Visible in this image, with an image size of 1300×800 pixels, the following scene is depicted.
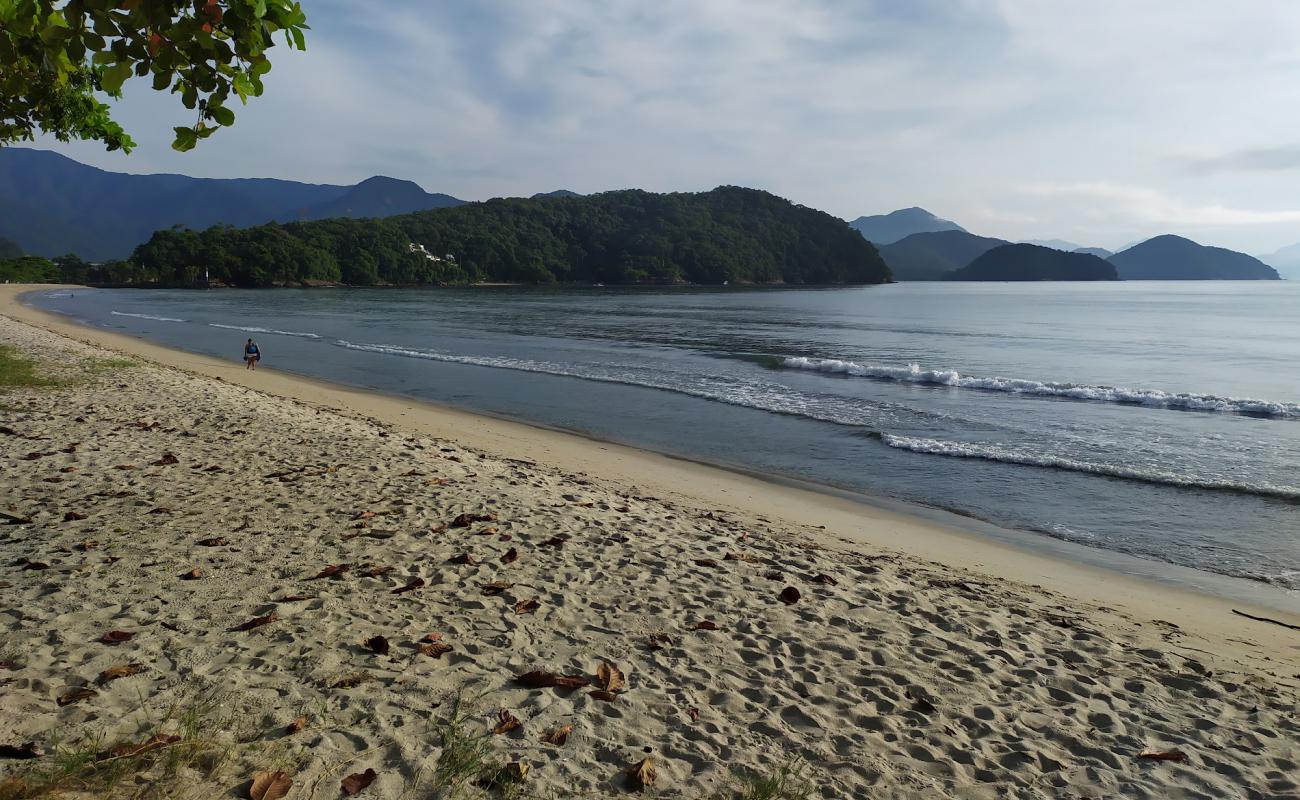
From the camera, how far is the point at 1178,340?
38.9 meters

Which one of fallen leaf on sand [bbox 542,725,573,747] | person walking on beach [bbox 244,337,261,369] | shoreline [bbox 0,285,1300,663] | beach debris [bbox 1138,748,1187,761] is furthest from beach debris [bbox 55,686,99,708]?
person walking on beach [bbox 244,337,261,369]

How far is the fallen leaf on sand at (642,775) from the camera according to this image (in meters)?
3.15

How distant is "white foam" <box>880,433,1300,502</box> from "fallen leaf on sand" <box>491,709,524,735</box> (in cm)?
1194

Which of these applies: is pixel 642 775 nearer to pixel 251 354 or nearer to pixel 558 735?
pixel 558 735

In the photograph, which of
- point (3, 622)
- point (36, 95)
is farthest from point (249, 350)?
point (3, 622)

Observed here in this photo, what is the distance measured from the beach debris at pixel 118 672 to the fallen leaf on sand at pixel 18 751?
630 millimetres

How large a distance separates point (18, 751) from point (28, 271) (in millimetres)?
148439

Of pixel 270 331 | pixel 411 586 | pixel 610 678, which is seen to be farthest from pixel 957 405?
pixel 270 331

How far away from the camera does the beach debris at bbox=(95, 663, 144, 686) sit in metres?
3.55

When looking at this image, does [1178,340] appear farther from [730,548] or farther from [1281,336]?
[730,548]

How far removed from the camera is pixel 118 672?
3623mm

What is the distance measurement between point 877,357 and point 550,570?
2764 cm

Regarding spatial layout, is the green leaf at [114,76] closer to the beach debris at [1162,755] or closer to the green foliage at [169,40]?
the green foliage at [169,40]

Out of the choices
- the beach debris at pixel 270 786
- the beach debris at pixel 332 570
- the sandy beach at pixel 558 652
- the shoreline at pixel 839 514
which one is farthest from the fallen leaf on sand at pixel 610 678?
the shoreline at pixel 839 514
